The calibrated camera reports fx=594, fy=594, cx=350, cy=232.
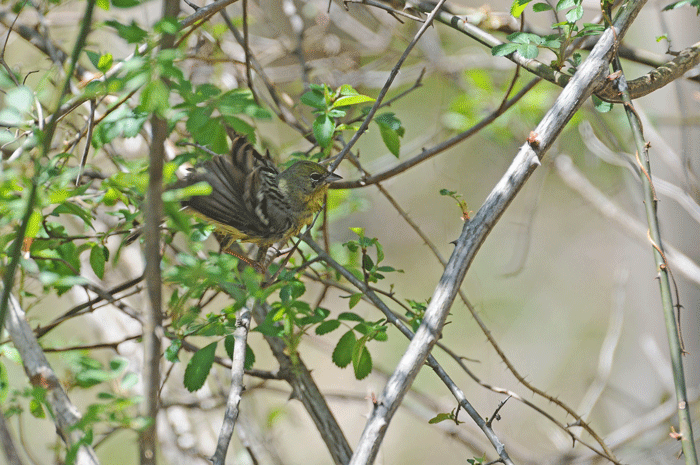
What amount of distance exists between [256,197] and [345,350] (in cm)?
122

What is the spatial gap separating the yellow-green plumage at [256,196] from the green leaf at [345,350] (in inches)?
33.7

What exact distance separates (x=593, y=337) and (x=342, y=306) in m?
3.61

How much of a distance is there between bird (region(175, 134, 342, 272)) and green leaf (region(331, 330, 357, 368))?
60cm

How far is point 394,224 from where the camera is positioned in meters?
7.93

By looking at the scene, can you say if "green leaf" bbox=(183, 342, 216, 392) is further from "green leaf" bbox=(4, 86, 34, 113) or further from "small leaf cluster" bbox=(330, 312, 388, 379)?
"green leaf" bbox=(4, 86, 34, 113)

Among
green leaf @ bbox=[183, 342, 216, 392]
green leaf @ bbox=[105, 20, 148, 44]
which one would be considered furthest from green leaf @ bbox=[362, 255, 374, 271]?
green leaf @ bbox=[105, 20, 148, 44]

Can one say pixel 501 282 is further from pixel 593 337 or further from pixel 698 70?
pixel 698 70

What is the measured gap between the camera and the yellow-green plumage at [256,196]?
279cm

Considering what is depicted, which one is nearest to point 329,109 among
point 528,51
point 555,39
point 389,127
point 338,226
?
Result: point 389,127

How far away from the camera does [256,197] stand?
3141 millimetres

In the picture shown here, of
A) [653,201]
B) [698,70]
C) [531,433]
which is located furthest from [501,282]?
[653,201]

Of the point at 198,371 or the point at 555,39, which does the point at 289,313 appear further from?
the point at 555,39

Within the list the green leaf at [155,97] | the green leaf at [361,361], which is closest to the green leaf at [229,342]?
the green leaf at [361,361]

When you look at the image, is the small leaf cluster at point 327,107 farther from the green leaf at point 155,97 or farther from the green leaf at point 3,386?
the green leaf at point 3,386
